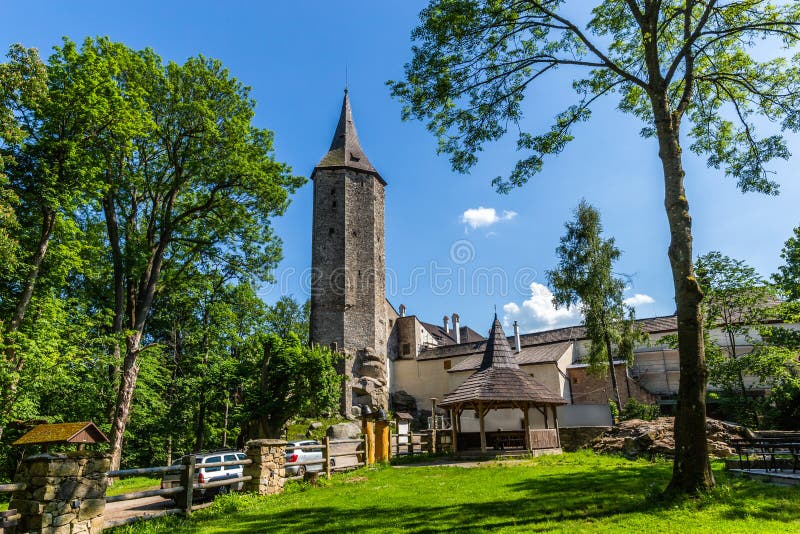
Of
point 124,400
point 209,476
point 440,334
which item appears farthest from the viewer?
point 440,334

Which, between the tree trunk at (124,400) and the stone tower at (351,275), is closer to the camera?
the tree trunk at (124,400)

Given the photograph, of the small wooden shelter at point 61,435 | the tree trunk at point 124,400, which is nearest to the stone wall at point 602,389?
the tree trunk at point 124,400

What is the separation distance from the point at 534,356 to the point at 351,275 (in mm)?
15696

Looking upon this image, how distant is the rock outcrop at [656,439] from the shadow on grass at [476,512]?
7088mm

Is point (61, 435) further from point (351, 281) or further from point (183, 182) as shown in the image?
point (351, 281)

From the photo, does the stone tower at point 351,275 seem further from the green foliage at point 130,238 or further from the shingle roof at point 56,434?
the shingle roof at point 56,434

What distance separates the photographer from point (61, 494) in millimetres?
6871

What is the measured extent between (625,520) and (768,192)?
8.85 metres

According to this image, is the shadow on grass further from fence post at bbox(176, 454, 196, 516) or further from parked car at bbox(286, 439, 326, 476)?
parked car at bbox(286, 439, 326, 476)

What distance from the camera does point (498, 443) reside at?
2033 centimetres

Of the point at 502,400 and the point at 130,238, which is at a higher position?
the point at 130,238

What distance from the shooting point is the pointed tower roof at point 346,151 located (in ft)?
136

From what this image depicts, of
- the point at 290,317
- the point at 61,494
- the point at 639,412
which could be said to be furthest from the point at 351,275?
the point at 61,494

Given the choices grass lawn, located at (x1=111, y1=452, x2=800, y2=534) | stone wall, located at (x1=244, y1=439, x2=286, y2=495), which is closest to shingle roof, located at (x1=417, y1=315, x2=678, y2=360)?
grass lawn, located at (x1=111, y1=452, x2=800, y2=534)
